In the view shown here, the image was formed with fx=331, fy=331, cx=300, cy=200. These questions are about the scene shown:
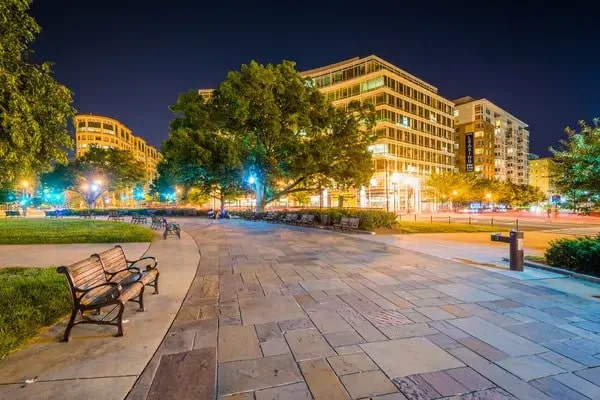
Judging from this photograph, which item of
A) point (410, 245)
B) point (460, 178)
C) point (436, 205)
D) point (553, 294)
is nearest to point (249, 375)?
point (553, 294)

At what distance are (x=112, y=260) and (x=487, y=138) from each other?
11467cm

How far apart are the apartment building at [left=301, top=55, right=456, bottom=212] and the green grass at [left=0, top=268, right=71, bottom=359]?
174 ft

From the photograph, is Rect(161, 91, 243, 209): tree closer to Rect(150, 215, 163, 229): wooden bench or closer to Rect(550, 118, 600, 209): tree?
Rect(150, 215, 163, 229): wooden bench

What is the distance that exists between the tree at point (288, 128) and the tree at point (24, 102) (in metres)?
19.1

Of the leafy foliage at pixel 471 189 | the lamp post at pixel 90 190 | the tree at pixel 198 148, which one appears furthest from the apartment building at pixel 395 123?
the lamp post at pixel 90 190

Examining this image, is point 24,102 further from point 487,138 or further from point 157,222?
point 487,138

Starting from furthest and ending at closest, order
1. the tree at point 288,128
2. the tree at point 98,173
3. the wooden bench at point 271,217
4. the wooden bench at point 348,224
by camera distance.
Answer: the tree at point 98,173 < the wooden bench at point 271,217 < the tree at point 288,128 < the wooden bench at point 348,224

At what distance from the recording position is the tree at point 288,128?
83.5ft

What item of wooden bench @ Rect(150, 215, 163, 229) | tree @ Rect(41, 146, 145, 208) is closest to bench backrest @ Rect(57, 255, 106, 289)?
wooden bench @ Rect(150, 215, 163, 229)

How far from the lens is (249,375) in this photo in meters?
3.48

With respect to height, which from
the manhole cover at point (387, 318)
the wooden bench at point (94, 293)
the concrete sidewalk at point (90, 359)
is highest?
the wooden bench at point (94, 293)

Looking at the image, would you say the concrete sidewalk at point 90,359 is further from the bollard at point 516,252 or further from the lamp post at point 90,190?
the lamp post at point 90,190

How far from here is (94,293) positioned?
15.6 feet

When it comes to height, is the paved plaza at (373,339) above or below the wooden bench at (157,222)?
below
